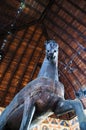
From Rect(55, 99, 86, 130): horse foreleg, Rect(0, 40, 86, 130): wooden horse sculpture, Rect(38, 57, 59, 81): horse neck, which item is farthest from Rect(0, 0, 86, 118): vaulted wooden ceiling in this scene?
Rect(55, 99, 86, 130): horse foreleg

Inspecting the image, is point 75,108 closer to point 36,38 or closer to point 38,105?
point 38,105

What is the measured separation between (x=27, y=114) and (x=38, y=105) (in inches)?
8.8

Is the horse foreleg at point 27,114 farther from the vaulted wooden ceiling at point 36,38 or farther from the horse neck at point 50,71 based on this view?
the vaulted wooden ceiling at point 36,38

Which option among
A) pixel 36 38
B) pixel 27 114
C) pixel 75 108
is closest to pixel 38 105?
pixel 27 114

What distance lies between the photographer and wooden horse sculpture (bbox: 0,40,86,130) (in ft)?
10.1

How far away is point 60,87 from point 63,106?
41 centimetres

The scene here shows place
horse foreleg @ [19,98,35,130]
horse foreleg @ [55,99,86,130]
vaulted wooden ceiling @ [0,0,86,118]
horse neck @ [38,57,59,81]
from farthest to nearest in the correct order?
vaulted wooden ceiling @ [0,0,86,118] → horse neck @ [38,57,59,81] → horse foreleg @ [19,98,35,130] → horse foreleg @ [55,99,86,130]

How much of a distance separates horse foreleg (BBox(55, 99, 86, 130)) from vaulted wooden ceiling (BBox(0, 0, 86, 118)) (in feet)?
23.3

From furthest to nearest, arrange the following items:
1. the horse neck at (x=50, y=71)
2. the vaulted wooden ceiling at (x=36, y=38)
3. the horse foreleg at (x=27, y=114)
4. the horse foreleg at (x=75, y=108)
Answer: the vaulted wooden ceiling at (x=36, y=38), the horse neck at (x=50, y=71), the horse foreleg at (x=27, y=114), the horse foreleg at (x=75, y=108)

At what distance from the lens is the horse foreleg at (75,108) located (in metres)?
2.73

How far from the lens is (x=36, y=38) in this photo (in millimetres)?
11562

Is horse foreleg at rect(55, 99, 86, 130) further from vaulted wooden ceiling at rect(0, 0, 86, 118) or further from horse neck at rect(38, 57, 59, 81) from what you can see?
vaulted wooden ceiling at rect(0, 0, 86, 118)

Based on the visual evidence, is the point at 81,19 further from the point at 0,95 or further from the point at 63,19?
the point at 0,95

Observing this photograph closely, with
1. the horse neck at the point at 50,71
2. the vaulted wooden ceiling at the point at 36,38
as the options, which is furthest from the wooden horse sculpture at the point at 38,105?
the vaulted wooden ceiling at the point at 36,38
